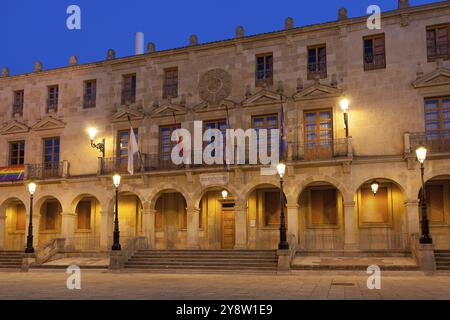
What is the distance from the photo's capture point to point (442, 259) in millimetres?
19656

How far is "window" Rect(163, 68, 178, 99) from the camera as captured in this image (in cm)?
2830

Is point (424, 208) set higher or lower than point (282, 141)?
lower

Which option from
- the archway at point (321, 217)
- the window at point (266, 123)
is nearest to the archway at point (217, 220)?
the window at point (266, 123)

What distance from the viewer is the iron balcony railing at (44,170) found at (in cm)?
2966

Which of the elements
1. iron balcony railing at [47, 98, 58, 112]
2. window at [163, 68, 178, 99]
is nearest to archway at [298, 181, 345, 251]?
window at [163, 68, 178, 99]

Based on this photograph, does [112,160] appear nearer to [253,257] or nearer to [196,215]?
[196,215]

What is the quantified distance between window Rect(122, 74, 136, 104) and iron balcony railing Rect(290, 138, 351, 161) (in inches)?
399

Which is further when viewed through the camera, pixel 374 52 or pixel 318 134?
pixel 318 134

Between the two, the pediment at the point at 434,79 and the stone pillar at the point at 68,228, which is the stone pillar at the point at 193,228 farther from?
the pediment at the point at 434,79

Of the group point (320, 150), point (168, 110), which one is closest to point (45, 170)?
point (168, 110)

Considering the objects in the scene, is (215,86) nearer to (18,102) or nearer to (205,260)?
(205,260)

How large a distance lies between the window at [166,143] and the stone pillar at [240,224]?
15.6 ft

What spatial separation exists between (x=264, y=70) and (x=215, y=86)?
2.73 meters

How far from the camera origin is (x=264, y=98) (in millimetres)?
25719
